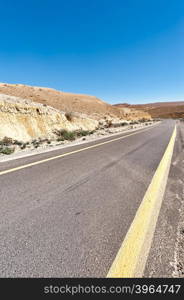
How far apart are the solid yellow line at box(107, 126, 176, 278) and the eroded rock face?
1344 centimetres

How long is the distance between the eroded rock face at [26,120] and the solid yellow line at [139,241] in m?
13.4

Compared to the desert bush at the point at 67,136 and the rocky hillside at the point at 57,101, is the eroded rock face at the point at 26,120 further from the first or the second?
the rocky hillside at the point at 57,101

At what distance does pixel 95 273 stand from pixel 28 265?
2.22 feet

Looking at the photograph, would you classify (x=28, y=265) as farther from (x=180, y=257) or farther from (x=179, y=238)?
(x=179, y=238)

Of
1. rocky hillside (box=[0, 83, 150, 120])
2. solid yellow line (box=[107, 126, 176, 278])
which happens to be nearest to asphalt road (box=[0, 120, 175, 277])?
solid yellow line (box=[107, 126, 176, 278])

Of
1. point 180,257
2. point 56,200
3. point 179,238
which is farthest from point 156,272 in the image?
point 56,200

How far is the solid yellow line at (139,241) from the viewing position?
1.61 metres

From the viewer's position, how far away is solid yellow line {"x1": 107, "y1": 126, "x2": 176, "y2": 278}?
5.27ft

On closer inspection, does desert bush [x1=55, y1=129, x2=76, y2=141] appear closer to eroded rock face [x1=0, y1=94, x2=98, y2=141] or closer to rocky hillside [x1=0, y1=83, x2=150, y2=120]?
eroded rock face [x1=0, y1=94, x2=98, y2=141]

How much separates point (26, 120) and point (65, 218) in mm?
16196

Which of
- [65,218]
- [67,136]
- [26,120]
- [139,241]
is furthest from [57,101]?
[139,241]

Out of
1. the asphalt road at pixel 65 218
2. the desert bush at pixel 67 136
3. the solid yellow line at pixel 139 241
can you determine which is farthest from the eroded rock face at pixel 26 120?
the solid yellow line at pixel 139 241

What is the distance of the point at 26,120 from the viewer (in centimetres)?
1691

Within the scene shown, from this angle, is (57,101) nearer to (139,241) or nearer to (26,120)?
(26,120)
